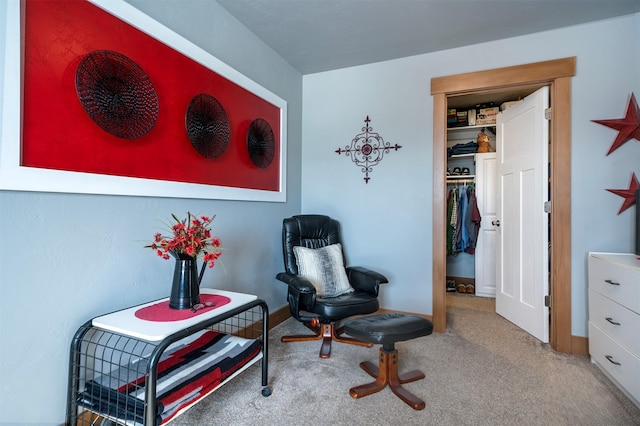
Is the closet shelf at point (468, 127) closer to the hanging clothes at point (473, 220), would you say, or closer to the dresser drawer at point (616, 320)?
the hanging clothes at point (473, 220)

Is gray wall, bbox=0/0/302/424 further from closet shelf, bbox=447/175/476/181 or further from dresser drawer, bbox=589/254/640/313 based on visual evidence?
closet shelf, bbox=447/175/476/181

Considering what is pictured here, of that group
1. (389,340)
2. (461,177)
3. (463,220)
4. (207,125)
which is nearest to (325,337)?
(389,340)

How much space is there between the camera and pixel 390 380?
1790 millimetres

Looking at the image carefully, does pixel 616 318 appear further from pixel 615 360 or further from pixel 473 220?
pixel 473 220

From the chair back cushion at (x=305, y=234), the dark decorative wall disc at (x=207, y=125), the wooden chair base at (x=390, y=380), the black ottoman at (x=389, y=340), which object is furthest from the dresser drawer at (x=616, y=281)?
the dark decorative wall disc at (x=207, y=125)

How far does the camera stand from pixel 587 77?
7.63 feet

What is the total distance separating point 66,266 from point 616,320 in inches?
117

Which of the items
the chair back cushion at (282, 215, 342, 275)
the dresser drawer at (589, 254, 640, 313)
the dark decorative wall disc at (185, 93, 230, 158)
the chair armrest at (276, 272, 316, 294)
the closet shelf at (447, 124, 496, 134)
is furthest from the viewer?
the closet shelf at (447, 124, 496, 134)

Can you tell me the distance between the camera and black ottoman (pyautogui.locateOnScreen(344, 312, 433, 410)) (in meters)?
1.67

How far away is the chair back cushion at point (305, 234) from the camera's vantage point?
2.61 meters

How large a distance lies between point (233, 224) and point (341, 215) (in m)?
1.24

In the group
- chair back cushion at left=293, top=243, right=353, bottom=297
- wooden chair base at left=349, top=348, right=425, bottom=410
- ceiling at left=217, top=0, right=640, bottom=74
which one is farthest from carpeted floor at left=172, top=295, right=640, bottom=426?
ceiling at left=217, top=0, right=640, bottom=74

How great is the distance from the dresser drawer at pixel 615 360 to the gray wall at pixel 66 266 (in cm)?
249

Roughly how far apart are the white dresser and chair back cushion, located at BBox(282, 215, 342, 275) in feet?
6.42
